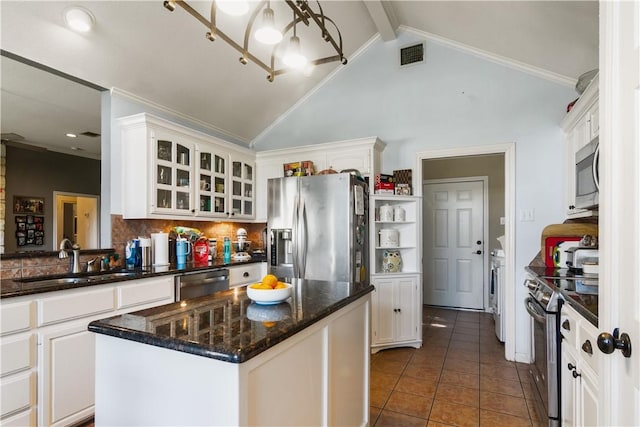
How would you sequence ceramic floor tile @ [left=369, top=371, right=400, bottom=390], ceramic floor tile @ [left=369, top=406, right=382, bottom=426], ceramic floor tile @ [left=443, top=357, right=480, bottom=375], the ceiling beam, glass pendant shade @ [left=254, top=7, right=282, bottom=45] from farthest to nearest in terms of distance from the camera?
the ceiling beam, ceramic floor tile @ [left=443, top=357, right=480, bottom=375], ceramic floor tile @ [left=369, top=371, right=400, bottom=390], ceramic floor tile @ [left=369, top=406, right=382, bottom=426], glass pendant shade @ [left=254, top=7, right=282, bottom=45]

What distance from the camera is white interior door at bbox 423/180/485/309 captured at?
16.8 feet

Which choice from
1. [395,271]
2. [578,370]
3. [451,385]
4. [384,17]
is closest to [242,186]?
[395,271]

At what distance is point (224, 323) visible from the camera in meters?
1.28

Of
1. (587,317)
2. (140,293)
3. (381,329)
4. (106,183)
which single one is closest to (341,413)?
(587,317)

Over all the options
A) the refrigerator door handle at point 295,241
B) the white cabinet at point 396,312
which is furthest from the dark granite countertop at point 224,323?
the white cabinet at point 396,312

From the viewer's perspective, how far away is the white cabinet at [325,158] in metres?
3.69

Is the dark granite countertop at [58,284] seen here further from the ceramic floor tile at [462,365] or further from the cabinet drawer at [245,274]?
the ceramic floor tile at [462,365]

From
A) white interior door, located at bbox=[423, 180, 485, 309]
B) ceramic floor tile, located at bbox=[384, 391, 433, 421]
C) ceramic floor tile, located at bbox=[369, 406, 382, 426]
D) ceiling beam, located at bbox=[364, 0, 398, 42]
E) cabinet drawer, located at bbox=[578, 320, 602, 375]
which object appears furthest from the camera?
white interior door, located at bbox=[423, 180, 485, 309]

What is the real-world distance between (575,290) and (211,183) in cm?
322

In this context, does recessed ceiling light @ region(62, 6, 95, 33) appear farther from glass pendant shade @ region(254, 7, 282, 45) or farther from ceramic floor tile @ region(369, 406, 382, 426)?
ceramic floor tile @ region(369, 406, 382, 426)

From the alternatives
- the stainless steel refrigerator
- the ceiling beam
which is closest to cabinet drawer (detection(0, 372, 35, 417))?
the stainless steel refrigerator

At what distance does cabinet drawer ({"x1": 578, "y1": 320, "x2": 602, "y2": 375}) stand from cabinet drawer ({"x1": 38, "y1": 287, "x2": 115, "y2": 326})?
103 inches

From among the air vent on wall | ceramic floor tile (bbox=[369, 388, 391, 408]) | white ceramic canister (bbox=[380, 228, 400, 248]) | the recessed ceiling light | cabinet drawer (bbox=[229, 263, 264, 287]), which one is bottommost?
ceramic floor tile (bbox=[369, 388, 391, 408])

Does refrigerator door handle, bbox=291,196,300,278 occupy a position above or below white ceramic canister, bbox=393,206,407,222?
below
